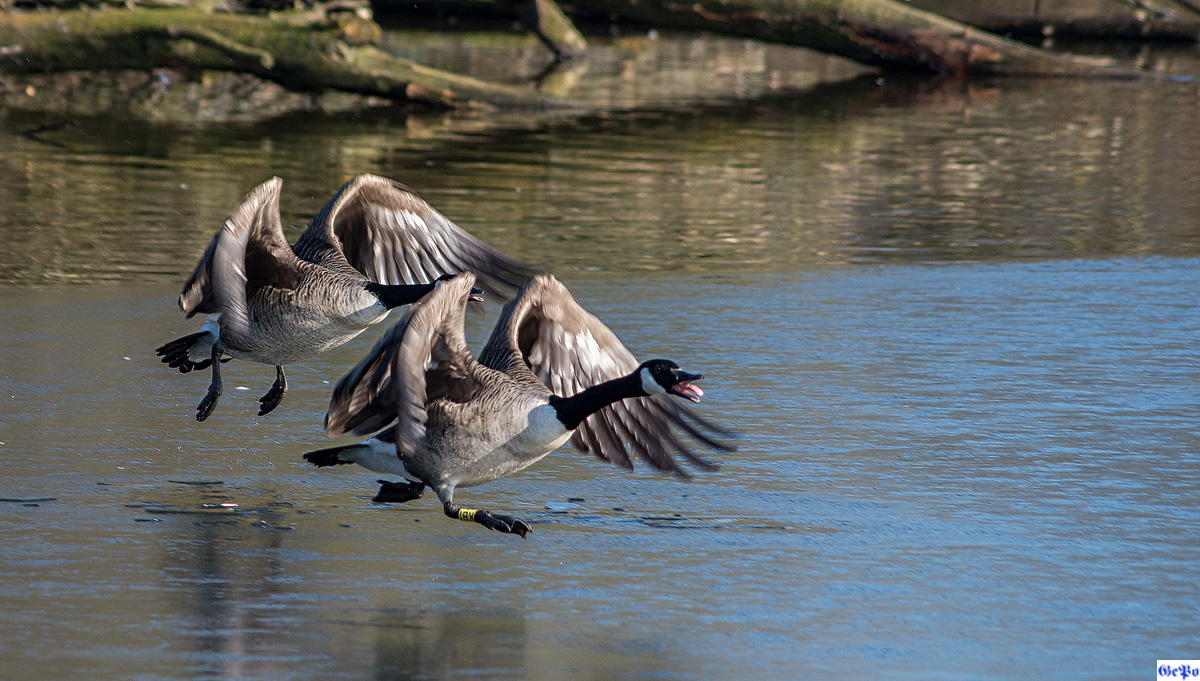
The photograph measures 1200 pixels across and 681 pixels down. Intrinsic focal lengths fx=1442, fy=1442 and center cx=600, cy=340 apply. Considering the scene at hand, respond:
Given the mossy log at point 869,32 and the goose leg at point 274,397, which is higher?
the mossy log at point 869,32

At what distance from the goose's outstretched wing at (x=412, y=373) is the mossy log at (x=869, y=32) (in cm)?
1423

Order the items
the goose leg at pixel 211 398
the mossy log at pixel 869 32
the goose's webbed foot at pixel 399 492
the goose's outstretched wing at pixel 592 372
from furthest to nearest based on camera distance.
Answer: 1. the mossy log at pixel 869 32
2. the goose leg at pixel 211 398
3. the goose's outstretched wing at pixel 592 372
4. the goose's webbed foot at pixel 399 492

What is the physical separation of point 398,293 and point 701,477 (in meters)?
1.44

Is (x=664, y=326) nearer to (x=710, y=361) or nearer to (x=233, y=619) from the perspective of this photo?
(x=710, y=361)

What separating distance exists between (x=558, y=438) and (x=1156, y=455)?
255 cm

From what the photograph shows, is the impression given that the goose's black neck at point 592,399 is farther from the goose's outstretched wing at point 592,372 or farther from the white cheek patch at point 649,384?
the goose's outstretched wing at point 592,372

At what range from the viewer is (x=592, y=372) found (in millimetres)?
5594

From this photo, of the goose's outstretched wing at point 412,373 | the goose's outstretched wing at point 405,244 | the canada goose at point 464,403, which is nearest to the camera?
the goose's outstretched wing at point 412,373

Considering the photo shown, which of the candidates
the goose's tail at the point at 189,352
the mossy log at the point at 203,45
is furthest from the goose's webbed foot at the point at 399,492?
the mossy log at the point at 203,45

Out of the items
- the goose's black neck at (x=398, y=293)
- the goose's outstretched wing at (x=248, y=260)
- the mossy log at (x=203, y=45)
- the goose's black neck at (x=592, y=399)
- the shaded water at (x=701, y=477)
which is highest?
the mossy log at (x=203, y=45)

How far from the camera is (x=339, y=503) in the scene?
534 cm

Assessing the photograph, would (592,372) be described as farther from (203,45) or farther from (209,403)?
(203,45)

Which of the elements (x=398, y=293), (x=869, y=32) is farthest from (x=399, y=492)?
(x=869, y=32)

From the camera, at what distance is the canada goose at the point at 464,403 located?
470 centimetres
